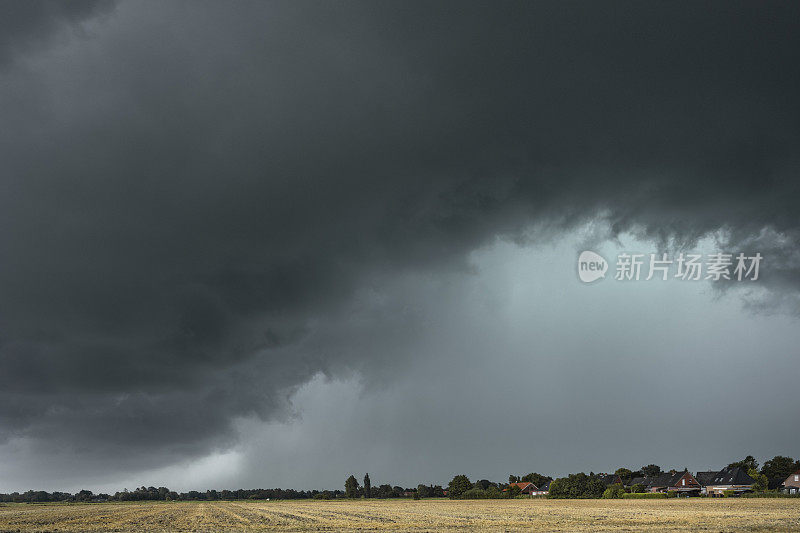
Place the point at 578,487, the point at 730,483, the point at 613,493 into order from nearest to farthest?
1. the point at 613,493
2. the point at 578,487
3. the point at 730,483

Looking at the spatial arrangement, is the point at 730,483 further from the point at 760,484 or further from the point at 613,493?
the point at 613,493

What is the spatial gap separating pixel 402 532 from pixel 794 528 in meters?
27.1

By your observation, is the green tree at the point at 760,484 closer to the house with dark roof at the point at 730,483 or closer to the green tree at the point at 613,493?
the house with dark roof at the point at 730,483

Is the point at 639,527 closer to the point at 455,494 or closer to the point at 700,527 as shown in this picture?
the point at 700,527

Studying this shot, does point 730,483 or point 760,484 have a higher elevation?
point 760,484

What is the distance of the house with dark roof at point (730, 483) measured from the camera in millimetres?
174250

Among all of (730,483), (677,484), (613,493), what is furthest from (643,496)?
(730,483)

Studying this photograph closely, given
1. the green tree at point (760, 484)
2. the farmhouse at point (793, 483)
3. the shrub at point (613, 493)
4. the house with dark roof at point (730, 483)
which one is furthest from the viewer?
the house with dark roof at point (730, 483)

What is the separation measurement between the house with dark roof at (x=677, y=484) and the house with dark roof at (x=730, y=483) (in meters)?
4.25

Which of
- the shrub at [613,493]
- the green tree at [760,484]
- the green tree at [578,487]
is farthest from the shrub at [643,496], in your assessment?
the green tree at [760,484]

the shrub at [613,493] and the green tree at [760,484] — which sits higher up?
the shrub at [613,493]

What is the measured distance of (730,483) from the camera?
181m

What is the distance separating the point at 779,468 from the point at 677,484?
38.3 meters

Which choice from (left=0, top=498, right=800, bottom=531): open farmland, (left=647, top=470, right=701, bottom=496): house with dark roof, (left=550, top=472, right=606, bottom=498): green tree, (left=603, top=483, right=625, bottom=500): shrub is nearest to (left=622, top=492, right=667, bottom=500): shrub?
(left=603, top=483, right=625, bottom=500): shrub
